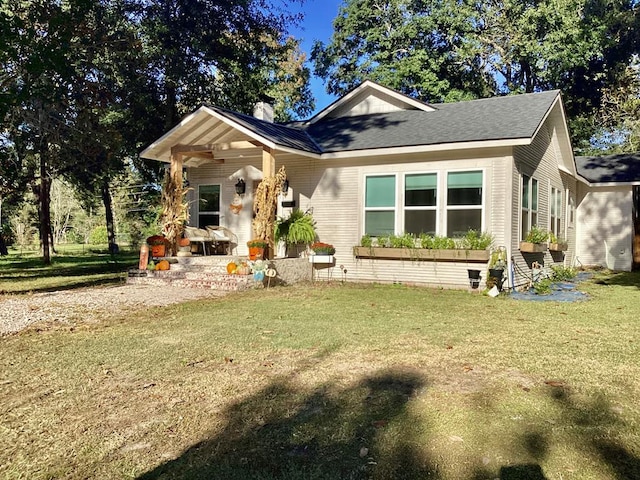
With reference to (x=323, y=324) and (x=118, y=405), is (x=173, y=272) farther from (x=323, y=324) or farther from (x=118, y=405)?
(x=118, y=405)

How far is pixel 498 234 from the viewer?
10.7 metres

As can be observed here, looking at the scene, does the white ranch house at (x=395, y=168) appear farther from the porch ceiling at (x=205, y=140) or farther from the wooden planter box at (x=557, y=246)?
the wooden planter box at (x=557, y=246)

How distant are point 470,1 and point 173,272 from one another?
70.4 feet

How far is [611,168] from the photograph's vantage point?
59.9 feet

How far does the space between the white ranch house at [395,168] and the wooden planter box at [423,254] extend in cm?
20

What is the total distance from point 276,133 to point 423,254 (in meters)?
4.51

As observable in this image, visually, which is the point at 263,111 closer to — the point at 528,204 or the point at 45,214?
the point at 528,204

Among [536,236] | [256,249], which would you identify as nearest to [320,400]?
[256,249]

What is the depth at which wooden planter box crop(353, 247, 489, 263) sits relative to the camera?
34.6 ft

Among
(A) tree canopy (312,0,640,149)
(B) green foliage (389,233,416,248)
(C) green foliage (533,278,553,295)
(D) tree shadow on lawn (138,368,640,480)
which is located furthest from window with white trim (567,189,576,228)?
(D) tree shadow on lawn (138,368,640,480)

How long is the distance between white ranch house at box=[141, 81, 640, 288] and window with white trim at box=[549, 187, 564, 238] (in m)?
0.06

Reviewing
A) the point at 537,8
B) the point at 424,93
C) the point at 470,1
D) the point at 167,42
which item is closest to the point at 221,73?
the point at 167,42

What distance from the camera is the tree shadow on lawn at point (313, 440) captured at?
8.92ft

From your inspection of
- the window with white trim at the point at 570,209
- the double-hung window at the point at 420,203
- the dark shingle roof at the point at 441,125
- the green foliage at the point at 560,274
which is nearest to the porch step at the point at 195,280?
the double-hung window at the point at 420,203
